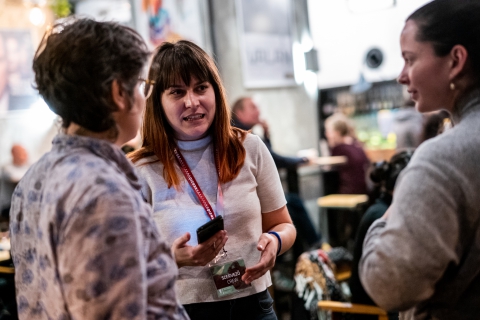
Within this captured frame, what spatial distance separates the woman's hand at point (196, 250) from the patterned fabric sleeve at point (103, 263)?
21.0 inches

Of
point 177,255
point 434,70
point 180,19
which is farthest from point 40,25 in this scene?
point 434,70

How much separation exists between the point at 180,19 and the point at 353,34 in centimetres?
394

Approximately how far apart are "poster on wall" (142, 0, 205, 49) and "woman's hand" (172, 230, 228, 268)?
18.6 feet

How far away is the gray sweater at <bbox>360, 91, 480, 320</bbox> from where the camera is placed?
3.51ft

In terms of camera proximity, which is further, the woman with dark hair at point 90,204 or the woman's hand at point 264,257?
the woman's hand at point 264,257

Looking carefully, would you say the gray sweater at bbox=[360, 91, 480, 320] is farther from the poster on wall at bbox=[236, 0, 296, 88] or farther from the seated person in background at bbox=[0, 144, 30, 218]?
the poster on wall at bbox=[236, 0, 296, 88]

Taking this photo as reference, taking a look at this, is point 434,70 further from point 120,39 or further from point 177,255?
point 177,255

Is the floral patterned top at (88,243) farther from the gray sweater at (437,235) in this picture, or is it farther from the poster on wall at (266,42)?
the poster on wall at (266,42)

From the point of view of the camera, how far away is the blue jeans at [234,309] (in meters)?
1.72

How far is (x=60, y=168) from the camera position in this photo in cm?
108

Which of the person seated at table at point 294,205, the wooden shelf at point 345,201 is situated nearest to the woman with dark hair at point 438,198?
the person seated at table at point 294,205

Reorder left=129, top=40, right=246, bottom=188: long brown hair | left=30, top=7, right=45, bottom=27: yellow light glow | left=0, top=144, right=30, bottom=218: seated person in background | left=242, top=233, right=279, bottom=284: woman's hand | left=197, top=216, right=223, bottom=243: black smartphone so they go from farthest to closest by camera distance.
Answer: left=30, top=7, right=45, bottom=27: yellow light glow, left=0, top=144, right=30, bottom=218: seated person in background, left=129, top=40, right=246, bottom=188: long brown hair, left=242, top=233, right=279, bottom=284: woman's hand, left=197, top=216, right=223, bottom=243: black smartphone

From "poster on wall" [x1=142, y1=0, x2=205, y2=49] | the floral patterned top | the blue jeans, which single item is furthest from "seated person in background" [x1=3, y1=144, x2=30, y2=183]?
the floral patterned top

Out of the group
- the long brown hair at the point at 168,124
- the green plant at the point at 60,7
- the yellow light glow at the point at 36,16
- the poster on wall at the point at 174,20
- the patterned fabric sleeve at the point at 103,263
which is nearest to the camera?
the patterned fabric sleeve at the point at 103,263
